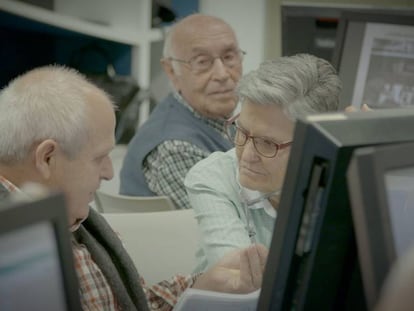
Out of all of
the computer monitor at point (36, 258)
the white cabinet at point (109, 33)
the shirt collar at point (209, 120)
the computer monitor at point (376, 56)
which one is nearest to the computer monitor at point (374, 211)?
the computer monitor at point (36, 258)

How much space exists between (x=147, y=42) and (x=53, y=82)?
2737 mm

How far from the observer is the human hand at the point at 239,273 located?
1.11 m

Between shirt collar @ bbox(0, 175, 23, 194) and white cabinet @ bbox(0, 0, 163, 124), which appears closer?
shirt collar @ bbox(0, 175, 23, 194)

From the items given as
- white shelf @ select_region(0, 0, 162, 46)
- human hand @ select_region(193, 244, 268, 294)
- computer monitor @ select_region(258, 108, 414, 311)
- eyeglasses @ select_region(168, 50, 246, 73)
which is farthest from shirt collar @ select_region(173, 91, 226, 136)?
computer monitor @ select_region(258, 108, 414, 311)

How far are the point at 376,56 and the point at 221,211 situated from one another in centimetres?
90

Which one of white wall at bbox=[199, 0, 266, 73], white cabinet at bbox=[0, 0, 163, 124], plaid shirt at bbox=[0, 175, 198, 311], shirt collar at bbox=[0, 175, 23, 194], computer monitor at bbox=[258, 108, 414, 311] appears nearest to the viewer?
computer monitor at bbox=[258, 108, 414, 311]

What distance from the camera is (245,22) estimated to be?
4777 mm

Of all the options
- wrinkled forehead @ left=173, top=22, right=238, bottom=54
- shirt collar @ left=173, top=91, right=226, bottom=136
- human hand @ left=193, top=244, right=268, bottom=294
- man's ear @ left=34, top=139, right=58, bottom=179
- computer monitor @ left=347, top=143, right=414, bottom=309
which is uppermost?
computer monitor @ left=347, top=143, right=414, bottom=309

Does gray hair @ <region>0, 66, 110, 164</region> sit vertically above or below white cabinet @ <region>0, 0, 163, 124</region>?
above

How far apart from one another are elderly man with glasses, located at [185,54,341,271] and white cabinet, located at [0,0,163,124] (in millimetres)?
2264

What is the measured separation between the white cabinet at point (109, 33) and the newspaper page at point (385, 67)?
185 centimetres

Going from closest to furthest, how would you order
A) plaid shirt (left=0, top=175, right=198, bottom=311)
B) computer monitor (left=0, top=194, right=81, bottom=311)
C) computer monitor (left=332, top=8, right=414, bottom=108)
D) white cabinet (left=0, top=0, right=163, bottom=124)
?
1. computer monitor (left=0, top=194, right=81, bottom=311)
2. plaid shirt (left=0, top=175, right=198, bottom=311)
3. computer monitor (left=332, top=8, right=414, bottom=108)
4. white cabinet (left=0, top=0, right=163, bottom=124)

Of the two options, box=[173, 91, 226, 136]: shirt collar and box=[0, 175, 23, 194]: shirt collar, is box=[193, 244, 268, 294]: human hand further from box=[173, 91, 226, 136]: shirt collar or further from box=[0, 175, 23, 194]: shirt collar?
box=[173, 91, 226, 136]: shirt collar

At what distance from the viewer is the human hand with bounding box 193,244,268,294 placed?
111 cm
